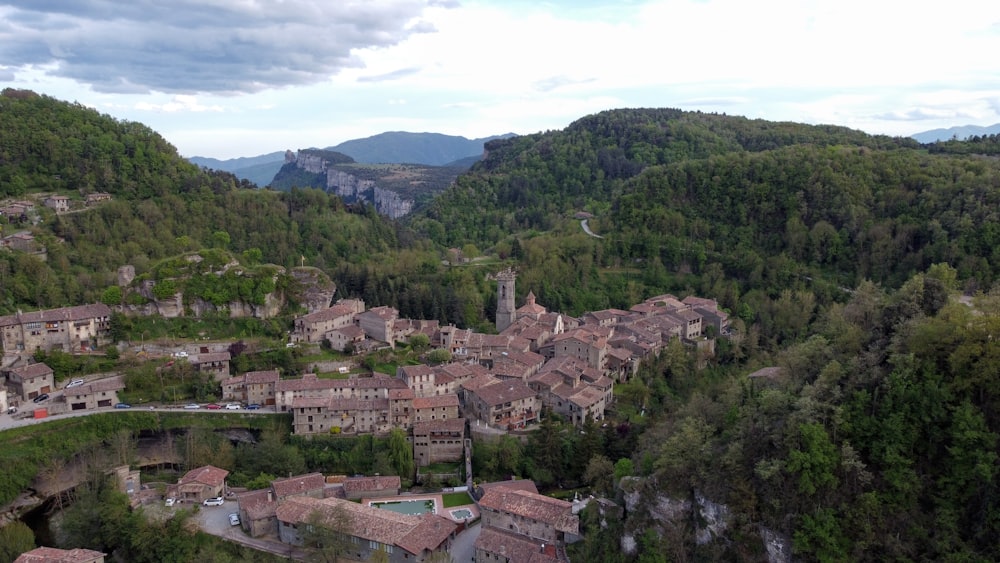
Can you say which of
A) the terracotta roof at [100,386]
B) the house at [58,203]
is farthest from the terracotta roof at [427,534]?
the house at [58,203]

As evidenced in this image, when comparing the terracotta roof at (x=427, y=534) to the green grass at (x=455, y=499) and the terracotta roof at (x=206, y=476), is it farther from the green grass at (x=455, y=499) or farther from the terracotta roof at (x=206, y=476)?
the terracotta roof at (x=206, y=476)

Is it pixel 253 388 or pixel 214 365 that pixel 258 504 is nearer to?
pixel 253 388

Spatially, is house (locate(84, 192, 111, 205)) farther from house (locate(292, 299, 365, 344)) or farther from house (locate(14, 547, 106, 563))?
house (locate(14, 547, 106, 563))

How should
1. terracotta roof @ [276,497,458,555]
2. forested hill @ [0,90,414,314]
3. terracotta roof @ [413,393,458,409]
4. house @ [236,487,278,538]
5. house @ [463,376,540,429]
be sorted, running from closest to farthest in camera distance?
terracotta roof @ [276,497,458,555] < house @ [236,487,278,538] < house @ [463,376,540,429] < terracotta roof @ [413,393,458,409] < forested hill @ [0,90,414,314]

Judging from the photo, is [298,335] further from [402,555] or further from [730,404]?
[730,404]

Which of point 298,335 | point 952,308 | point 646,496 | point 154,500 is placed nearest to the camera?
point 952,308

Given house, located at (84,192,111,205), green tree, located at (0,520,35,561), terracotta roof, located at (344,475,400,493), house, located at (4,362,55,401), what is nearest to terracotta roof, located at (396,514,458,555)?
terracotta roof, located at (344,475,400,493)

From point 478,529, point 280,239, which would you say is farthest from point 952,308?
point 280,239
